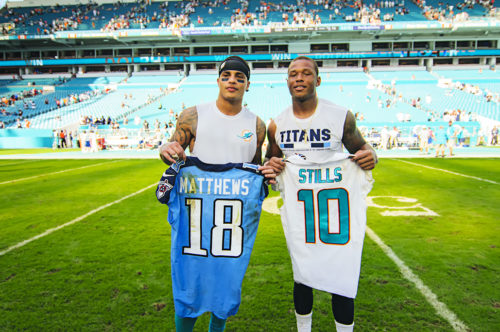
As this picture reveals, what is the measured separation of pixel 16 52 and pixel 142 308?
55640mm

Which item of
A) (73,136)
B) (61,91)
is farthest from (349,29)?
(61,91)

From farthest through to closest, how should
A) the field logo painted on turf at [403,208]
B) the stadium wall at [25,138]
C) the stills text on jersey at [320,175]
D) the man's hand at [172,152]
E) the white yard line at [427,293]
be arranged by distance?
the stadium wall at [25,138] < the field logo painted on turf at [403,208] < the white yard line at [427,293] < the stills text on jersey at [320,175] < the man's hand at [172,152]

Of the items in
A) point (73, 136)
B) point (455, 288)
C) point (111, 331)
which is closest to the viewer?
point (111, 331)

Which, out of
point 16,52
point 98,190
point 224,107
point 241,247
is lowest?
point 98,190

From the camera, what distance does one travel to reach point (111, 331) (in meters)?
2.63

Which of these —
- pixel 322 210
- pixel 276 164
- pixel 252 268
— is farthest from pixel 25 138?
pixel 322 210

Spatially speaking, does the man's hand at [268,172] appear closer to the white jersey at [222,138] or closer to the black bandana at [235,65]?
the white jersey at [222,138]

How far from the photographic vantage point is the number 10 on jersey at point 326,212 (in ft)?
7.63

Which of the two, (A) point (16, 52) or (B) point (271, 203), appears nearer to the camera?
(B) point (271, 203)

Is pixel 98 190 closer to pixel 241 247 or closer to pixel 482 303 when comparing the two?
pixel 241 247

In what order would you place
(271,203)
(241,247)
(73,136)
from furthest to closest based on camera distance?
1. (73,136)
2. (271,203)
3. (241,247)

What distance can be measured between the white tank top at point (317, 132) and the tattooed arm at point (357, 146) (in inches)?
2.1

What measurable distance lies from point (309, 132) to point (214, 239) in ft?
3.45

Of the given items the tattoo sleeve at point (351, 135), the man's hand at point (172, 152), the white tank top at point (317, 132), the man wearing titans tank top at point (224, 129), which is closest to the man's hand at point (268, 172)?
the man wearing titans tank top at point (224, 129)
